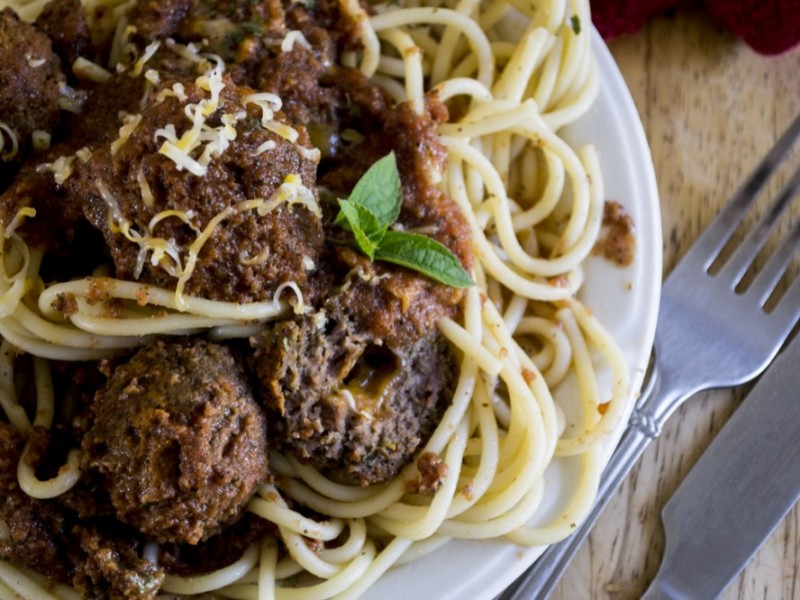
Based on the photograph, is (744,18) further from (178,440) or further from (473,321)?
(178,440)

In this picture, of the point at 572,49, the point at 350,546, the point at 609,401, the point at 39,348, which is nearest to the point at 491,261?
the point at 609,401

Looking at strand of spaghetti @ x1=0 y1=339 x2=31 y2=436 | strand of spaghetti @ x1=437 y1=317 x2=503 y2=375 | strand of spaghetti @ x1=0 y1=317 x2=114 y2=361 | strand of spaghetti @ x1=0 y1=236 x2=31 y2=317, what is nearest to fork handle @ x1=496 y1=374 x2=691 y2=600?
strand of spaghetti @ x1=437 y1=317 x2=503 y2=375

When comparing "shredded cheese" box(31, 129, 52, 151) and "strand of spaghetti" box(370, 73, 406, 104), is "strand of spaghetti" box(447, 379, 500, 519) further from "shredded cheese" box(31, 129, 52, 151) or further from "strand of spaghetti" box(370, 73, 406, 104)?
"shredded cheese" box(31, 129, 52, 151)

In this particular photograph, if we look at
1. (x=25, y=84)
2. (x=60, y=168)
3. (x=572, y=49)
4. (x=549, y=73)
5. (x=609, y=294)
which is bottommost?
(x=609, y=294)

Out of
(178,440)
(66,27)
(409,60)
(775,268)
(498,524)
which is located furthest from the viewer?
(775,268)

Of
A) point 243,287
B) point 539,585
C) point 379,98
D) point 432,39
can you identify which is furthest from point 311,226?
point 539,585

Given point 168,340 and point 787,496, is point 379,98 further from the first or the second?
point 787,496

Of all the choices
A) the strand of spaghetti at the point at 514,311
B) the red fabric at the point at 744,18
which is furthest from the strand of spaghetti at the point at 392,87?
the red fabric at the point at 744,18

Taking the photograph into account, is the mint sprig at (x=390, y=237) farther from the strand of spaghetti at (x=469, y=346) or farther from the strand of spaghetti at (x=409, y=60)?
the strand of spaghetti at (x=409, y=60)
